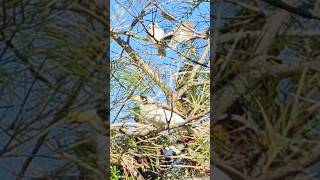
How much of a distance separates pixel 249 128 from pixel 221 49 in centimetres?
16

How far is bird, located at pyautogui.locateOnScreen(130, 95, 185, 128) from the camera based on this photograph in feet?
4.15

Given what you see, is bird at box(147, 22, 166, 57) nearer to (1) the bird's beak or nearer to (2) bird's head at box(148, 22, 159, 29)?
(2) bird's head at box(148, 22, 159, 29)

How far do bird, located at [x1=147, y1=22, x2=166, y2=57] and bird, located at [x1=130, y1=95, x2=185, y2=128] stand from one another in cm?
13

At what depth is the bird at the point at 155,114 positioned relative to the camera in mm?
1265

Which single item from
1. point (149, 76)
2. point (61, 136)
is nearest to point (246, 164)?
point (61, 136)

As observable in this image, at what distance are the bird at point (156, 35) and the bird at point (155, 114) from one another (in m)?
0.13

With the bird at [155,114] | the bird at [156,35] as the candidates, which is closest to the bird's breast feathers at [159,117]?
A: the bird at [155,114]

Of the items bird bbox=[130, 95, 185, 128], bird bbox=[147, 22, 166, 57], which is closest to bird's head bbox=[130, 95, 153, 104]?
bird bbox=[130, 95, 185, 128]

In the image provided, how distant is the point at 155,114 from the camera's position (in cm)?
130

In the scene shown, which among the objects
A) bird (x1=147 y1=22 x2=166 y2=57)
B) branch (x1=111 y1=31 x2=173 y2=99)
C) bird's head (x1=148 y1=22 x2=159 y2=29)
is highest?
bird's head (x1=148 y1=22 x2=159 y2=29)

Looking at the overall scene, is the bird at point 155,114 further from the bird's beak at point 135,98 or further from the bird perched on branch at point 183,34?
the bird perched on branch at point 183,34

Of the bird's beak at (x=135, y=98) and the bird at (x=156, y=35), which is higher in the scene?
the bird at (x=156, y=35)

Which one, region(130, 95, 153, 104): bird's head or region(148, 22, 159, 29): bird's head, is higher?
region(148, 22, 159, 29): bird's head

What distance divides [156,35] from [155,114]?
21cm
